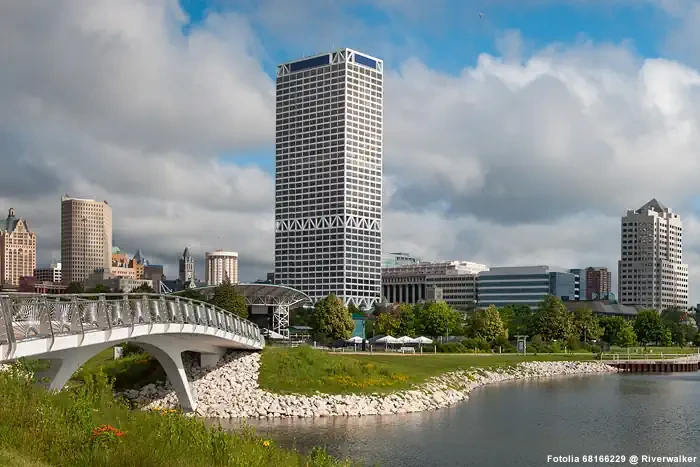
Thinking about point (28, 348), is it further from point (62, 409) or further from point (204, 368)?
point (204, 368)

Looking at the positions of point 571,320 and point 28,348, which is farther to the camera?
point 571,320

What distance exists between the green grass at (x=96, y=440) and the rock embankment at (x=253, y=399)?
965 inches

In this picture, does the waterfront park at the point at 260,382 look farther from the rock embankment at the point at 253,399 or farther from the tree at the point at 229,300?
the tree at the point at 229,300

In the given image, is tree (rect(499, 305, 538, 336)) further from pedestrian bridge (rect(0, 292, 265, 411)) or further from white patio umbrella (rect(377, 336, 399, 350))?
pedestrian bridge (rect(0, 292, 265, 411))

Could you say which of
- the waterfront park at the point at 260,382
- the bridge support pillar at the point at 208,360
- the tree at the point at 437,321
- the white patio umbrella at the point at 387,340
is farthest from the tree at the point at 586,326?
the bridge support pillar at the point at 208,360

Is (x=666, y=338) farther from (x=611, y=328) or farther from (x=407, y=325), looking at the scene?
(x=407, y=325)

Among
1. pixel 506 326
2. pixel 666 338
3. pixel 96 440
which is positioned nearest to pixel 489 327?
pixel 506 326

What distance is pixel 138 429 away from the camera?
72.3 ft

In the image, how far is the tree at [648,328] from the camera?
14688 centimetres

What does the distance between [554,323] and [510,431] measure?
263 feet

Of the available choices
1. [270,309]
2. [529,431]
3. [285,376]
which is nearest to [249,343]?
[285,376]

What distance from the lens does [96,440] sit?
56.1 feet

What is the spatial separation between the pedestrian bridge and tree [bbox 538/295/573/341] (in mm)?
80807

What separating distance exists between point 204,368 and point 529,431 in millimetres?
21655
